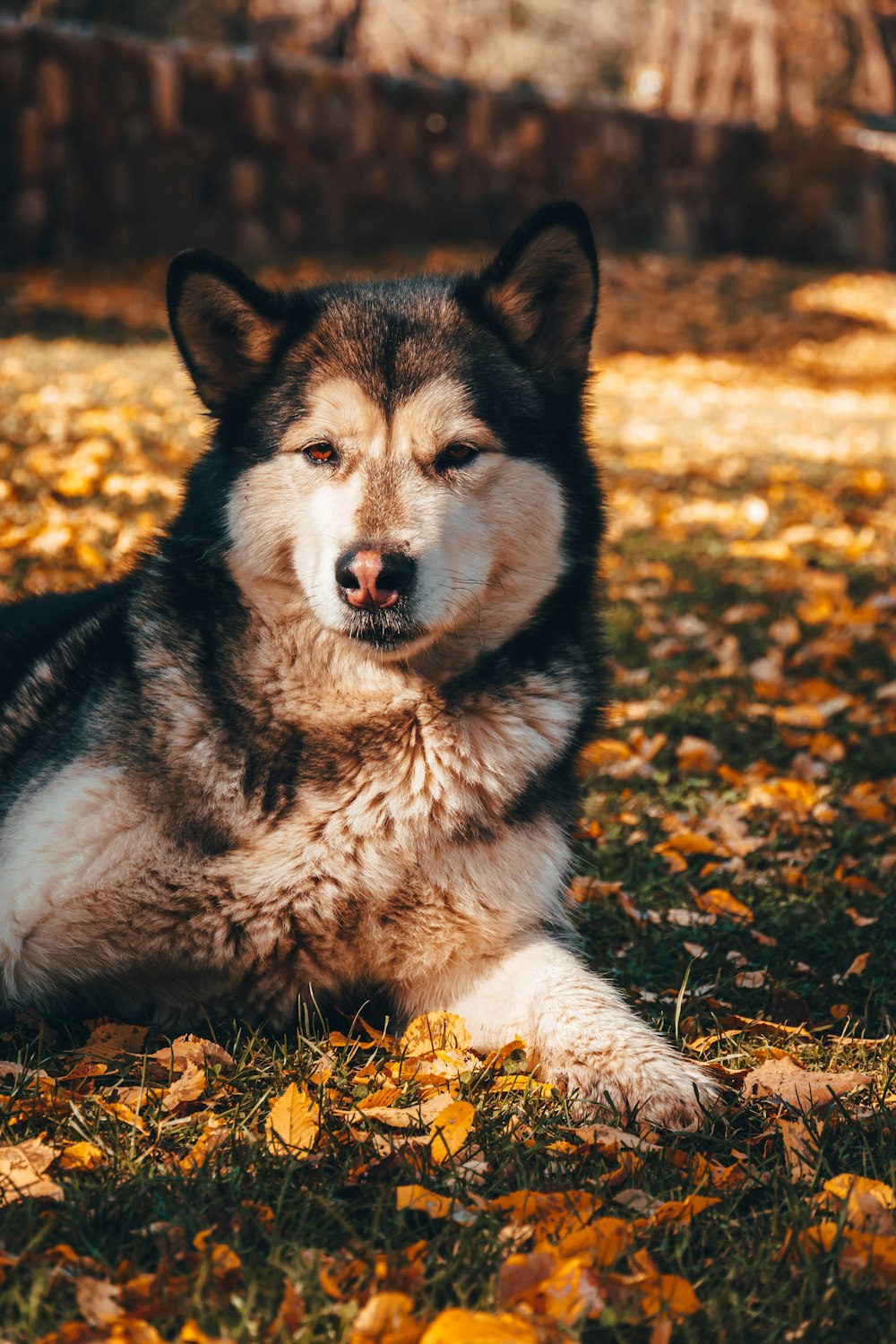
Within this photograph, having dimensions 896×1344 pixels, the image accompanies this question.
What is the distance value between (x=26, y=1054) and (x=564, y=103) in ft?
60.0

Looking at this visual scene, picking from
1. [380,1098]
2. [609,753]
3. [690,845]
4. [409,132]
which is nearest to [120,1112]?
[380,1098]

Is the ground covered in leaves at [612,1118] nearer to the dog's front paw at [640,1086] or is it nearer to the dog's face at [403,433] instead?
the dog's front paw at [640,1086]

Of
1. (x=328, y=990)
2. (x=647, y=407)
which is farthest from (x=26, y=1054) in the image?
(x=647, y=407)

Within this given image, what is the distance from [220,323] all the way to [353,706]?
0.97 meters

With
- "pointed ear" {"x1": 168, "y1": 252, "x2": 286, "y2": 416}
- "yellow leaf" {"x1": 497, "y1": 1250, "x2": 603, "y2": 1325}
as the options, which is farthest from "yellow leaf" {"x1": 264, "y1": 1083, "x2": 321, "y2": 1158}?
"pointed ear" {"x1": 168, "y1": 252, "x2": 286, "y2": 416}

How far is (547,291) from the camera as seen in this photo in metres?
2.93

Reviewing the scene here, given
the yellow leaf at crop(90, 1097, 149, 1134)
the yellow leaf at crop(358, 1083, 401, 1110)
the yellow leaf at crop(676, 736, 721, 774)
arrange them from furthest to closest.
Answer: the yellow leaf at crop(676, 736, 721, 774) → the yellow leaf at crop(358, 1083, 401, 1110) → the yellow leaf at crop(90, 1097, 149, 1134)

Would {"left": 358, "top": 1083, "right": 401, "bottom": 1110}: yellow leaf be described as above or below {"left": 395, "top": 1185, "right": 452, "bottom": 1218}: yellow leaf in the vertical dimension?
below

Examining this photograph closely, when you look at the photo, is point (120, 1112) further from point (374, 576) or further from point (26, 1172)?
point (374, 576)

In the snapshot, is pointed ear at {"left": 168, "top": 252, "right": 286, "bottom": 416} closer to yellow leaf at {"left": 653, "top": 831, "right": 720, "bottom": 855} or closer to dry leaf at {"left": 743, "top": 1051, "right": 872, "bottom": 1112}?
dry leaf at {"left": 743, "top": 1051, "right": 872, "bottom": 1112}

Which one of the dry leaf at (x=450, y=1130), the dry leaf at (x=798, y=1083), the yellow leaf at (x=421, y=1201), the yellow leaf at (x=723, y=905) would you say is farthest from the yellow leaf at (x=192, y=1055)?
the yellow leaf at (x=723, y=905)

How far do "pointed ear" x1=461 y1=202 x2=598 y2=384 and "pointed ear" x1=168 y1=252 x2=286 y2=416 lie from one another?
0.49m

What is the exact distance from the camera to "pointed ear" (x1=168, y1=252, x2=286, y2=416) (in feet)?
9.09

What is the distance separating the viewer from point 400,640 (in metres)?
2.65
